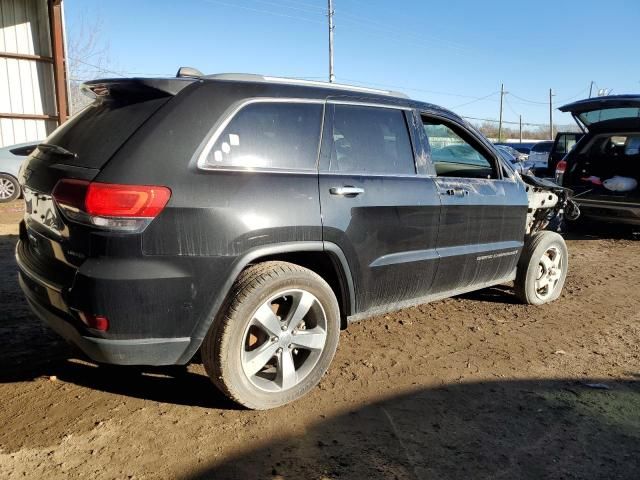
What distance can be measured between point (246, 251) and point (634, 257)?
253 inches

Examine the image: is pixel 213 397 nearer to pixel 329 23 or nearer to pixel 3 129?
pixel 3 129

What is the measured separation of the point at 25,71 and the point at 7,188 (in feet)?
9.68

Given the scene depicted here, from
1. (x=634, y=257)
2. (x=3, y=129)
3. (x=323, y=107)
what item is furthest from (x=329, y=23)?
(x=323, y=107)

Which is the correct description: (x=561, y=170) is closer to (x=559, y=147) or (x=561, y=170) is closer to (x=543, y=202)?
(x=543, y=202)

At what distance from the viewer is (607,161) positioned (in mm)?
8555

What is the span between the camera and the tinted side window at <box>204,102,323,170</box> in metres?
2.78

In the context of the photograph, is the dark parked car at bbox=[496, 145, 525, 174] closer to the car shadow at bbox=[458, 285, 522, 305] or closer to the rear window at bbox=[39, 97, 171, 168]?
the car shadow at bbox=[458, 285, 522, 305]

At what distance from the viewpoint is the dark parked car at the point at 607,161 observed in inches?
298

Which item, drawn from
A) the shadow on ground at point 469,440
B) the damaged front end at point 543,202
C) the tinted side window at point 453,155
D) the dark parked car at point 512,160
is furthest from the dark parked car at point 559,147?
the shadow on ground at point 469,440

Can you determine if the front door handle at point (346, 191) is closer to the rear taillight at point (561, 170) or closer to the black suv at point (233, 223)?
the black suv at point (233, 223)

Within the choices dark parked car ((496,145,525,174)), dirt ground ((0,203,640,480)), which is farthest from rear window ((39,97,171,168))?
dark parked car ((496,145,525,174))

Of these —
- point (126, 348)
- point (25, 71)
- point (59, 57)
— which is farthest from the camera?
point (25, 71)

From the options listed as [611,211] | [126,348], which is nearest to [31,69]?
[126,348]

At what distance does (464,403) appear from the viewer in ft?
10.3
